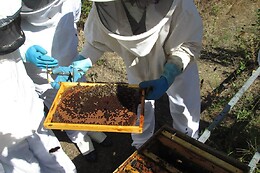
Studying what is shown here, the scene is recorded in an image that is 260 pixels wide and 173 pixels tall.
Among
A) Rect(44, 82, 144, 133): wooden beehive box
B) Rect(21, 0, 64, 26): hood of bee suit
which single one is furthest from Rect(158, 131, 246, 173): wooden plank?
Rect(21, 0, 64, 26): hood of bee suit

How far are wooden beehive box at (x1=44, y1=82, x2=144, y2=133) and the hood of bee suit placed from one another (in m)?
0.75

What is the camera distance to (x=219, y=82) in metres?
4.58

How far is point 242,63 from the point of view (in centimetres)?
461

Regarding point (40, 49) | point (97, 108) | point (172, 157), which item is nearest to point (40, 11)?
point (40, 49)

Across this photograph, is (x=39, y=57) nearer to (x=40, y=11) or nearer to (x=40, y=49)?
(x=40, y=49)

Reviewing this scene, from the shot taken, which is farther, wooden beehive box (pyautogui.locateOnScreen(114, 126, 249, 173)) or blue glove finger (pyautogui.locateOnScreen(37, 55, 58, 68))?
blue glove finger (pyautogui.locateOnScreen(37, 55, 58, 68))

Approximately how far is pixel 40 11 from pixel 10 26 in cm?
56

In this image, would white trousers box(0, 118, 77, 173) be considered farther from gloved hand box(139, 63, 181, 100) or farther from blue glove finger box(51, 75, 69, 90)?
gloved hand box(139, 63, 181, 100)

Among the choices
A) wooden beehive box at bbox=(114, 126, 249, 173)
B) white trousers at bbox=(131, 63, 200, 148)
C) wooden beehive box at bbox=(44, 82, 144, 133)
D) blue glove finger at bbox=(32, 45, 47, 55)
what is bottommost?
white trousers at bbox=(131, 63, 200, 148)

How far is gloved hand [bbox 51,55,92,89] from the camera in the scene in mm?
3043

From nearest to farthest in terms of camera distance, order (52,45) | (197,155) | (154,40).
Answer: (197,155)
(154,40)
(52,45)

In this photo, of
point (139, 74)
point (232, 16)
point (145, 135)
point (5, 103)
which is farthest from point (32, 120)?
point (232, 16)

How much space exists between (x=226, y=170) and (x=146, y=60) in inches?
49.7

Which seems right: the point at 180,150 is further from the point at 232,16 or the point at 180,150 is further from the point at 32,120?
the point at 232,16
